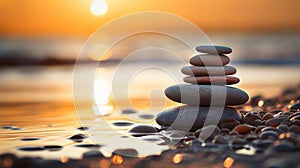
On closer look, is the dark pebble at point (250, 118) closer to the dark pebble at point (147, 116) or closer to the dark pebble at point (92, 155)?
the dark pebble at point (147, 116)

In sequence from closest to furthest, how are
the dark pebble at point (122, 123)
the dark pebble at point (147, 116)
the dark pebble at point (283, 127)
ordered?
the dark pebble at point (283, 127) → the dark pebble at point (122, 123) → the dark pebble at point (147, 116)

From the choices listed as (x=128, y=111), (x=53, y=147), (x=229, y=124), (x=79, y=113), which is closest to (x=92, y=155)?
(x=53, y=147)

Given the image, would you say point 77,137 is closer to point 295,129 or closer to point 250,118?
point 250,118

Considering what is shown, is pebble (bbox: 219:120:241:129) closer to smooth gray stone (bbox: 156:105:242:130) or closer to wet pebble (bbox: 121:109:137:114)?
smooth gray stone (bbox: 156:105:242:130)

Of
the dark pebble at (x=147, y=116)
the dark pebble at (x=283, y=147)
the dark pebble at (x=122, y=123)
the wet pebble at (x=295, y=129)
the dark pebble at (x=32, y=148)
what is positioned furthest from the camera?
the dark pebble at (x=147, y=116)

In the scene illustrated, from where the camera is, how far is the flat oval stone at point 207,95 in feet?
18.1

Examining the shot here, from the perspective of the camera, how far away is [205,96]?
18.1 ft

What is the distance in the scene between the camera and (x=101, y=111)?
7.34 meters

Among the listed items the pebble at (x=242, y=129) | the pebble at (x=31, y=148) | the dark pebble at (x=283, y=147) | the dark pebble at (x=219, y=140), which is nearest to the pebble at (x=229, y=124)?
the pebble at (x=242, y=129)

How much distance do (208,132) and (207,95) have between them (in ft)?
2.07

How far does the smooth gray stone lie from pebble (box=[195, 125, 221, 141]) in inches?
13.2

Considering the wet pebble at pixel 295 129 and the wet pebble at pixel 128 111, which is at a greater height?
the wet pebble at pixel 128 111

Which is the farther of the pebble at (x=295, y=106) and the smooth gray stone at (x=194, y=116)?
the pebble at (x=295, y=106)

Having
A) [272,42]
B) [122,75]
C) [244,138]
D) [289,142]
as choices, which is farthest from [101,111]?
[272,42]
